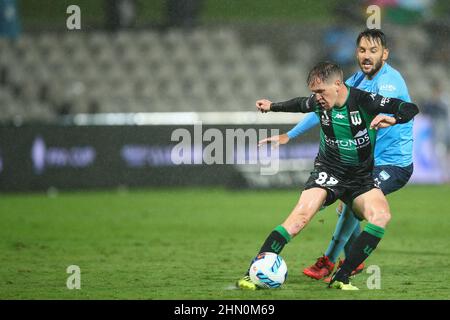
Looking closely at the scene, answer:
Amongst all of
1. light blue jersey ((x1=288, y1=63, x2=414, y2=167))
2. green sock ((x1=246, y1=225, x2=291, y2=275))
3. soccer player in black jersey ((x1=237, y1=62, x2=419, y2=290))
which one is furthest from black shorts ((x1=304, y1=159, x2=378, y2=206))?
light blue jersey ((x1=288, y1=63, x2=414, y2=167))

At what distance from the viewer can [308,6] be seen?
24094mm

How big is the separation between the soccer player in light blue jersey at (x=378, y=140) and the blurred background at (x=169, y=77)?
8.63 metres

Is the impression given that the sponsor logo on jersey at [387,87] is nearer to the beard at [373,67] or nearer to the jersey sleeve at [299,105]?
the beard at [373,67]

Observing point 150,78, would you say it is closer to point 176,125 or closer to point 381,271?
point 176,125

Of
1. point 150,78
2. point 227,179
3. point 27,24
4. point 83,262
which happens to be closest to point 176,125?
point 227,179

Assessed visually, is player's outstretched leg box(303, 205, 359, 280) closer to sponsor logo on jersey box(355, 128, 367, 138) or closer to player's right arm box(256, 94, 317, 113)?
sponsor logo on jersey box(355, 128, 367, 138)

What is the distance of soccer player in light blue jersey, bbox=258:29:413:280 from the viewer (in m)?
8.84

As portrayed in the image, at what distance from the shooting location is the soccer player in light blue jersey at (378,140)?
8.84m

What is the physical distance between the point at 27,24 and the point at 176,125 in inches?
243

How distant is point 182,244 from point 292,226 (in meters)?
3.90

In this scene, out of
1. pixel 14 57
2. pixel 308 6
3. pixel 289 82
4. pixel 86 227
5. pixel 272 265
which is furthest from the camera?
pixel 308 6

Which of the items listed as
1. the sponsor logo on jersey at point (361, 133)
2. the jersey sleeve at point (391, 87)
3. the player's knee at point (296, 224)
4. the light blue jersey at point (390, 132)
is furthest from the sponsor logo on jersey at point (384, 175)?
the player's knee at point (296, 224)

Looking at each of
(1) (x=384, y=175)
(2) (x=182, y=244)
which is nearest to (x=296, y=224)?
(1) (x=384, y=175)

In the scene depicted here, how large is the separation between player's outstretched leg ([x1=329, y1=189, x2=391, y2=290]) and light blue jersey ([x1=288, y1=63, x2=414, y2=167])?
3.87 feet
